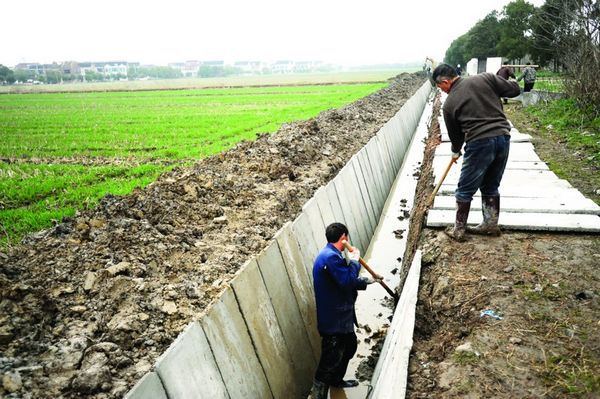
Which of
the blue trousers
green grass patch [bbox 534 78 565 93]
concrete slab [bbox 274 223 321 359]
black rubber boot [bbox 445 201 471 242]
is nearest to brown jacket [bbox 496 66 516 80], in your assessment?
the blue trousers

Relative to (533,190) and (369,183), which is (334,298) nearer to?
(533,190)

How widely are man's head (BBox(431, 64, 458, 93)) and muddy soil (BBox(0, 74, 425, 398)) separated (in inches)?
118

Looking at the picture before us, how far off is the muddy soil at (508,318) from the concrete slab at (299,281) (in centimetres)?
157

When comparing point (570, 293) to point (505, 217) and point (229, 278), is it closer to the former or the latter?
point (505, 217)

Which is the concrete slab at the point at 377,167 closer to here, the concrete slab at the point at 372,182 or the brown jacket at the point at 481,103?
the concrete slab at the point at 372,182

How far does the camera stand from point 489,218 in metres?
5.21

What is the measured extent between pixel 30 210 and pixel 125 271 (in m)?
5.47

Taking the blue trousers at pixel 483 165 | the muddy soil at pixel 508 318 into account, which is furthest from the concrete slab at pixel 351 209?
the blue trousers at pixel 483 165

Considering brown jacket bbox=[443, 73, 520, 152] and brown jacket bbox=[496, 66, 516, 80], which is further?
brown jacket bbox=[496, 66, 516, 80]

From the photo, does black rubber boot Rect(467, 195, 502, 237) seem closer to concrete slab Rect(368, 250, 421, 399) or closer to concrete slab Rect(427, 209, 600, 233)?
concrete slab Rect(427, 209, 600, 233)

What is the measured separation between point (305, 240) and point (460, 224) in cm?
213

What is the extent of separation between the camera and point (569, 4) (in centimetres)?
1639

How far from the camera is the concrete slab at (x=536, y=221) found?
5204 millimetres

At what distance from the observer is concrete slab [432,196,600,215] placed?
18.8ft
